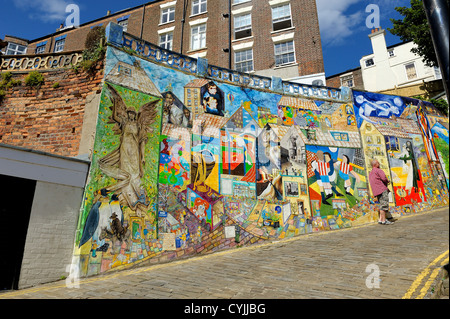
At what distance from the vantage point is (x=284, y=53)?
19516 mm

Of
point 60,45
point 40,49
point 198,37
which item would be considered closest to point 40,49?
point 40,49

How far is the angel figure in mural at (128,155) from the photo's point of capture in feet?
26.0

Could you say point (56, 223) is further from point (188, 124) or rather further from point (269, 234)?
point (269, 234)

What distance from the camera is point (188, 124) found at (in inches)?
389

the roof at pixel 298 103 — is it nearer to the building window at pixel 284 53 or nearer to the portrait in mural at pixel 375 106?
the portrait in mural at pixel 375 106

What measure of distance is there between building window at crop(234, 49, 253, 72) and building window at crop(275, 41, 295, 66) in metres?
1.82

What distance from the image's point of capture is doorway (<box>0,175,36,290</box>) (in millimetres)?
6113

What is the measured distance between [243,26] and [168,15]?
23.1 feet

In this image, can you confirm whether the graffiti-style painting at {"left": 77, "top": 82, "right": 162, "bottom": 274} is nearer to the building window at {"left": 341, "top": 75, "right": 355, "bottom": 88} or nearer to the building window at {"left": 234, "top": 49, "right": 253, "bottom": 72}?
the building window at {"left": 234, "top": 49, "right": 253, "bottom": 72}

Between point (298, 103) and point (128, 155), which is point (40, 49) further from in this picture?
point (298, 103)

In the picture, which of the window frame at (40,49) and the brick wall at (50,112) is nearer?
the brick wall at (50,112)
